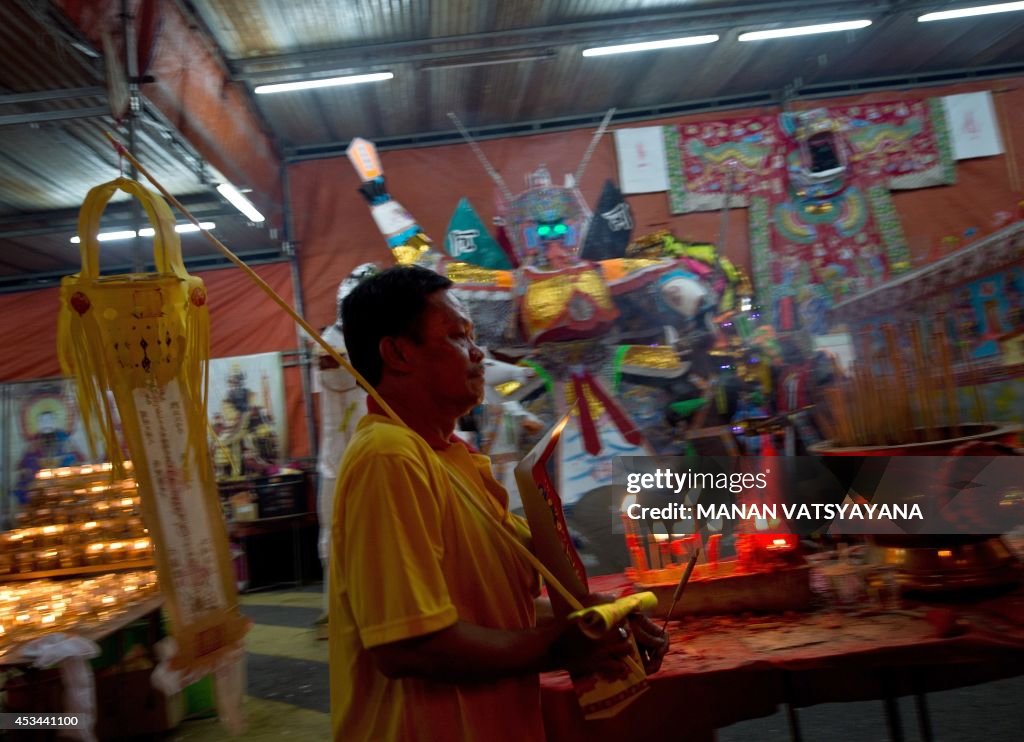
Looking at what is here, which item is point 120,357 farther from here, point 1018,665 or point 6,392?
point 6,392

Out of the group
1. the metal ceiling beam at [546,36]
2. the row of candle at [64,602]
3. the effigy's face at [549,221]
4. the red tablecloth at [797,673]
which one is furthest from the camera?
the effigy's face at [549,221]

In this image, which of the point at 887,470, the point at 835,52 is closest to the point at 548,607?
the point at 887,470

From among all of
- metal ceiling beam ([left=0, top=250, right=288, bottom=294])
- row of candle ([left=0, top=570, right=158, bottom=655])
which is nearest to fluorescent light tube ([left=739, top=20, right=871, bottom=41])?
metal ceiling beam ([left=0, top=250, right=288, bottom=294])

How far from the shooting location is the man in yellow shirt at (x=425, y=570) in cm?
78

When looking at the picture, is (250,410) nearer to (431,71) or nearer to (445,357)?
(431,71)

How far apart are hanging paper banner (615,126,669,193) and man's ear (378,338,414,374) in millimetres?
6371

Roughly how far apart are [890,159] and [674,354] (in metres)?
3.52

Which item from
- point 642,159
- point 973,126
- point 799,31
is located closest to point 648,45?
point 642,159

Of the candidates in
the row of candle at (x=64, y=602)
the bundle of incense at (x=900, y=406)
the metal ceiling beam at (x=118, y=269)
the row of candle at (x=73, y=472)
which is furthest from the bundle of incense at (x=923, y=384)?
the metal ceiling beam at (x=118, y=269)

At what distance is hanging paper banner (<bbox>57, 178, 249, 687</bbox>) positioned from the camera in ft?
4.71

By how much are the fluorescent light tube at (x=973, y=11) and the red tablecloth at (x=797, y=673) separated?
689 centimetres

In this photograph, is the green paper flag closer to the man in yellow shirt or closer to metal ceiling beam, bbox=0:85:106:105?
metal ceiling beam, bbox=0:85:106:105

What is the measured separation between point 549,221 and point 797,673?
18.0ft

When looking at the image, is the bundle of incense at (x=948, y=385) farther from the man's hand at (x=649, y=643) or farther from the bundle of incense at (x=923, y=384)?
the man's hand at (x=649, y=643)
